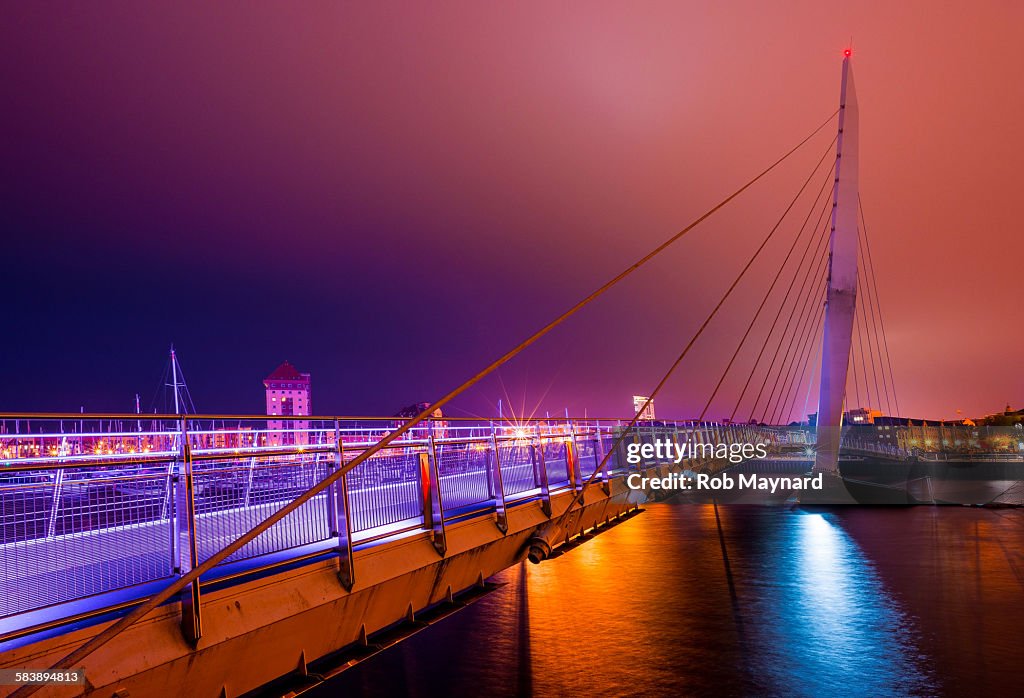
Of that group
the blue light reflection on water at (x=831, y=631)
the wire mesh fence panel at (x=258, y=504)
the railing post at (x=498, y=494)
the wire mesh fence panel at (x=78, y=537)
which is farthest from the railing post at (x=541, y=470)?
the wire mesh fence panel at (x=78, y=537)

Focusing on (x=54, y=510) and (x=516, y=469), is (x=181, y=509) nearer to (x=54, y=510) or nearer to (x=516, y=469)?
(x=54, y=510)

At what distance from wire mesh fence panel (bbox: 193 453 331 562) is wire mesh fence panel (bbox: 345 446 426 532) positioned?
18.6 inches

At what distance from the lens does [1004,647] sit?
11.6m

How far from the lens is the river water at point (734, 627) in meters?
10.3

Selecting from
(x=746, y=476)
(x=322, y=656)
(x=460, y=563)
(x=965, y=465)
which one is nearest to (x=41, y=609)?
(x=322, y=656)

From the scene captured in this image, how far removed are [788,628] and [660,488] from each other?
14231 millimetres

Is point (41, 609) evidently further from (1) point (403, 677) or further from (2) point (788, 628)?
(2) point (788, 628)

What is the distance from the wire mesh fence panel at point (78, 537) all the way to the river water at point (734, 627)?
4.64 m

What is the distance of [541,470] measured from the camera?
15.5 m

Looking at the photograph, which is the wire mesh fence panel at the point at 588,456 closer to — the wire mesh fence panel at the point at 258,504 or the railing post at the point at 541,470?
the railing post at the point at 541,470

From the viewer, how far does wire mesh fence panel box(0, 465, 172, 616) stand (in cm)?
608

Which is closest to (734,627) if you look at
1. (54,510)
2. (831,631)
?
(831,631)

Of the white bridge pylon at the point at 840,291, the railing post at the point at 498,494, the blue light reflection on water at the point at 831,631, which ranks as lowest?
the blue light reflection on water at the point at 831,631

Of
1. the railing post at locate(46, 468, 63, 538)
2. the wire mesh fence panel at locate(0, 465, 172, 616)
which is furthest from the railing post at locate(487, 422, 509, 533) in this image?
the railing post at locate(46, 468, 63, 538)
